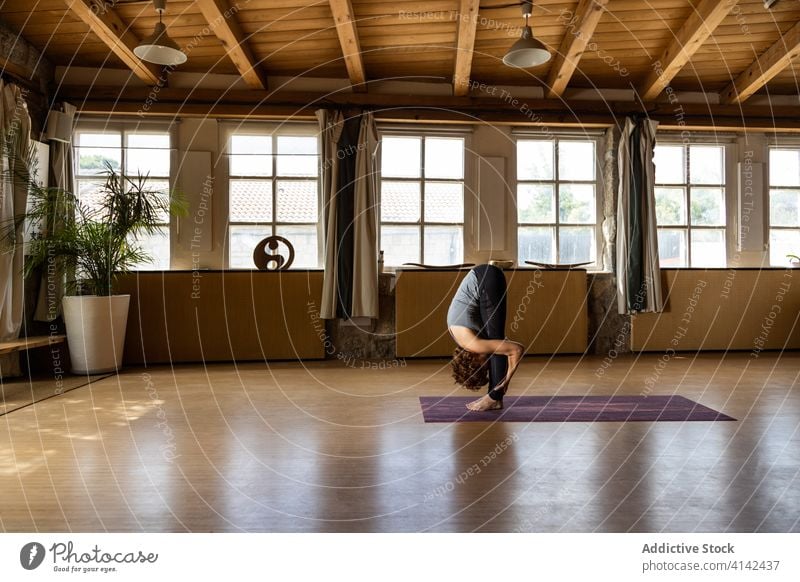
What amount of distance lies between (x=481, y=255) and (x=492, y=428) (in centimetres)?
365

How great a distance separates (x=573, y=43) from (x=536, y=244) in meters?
2.25

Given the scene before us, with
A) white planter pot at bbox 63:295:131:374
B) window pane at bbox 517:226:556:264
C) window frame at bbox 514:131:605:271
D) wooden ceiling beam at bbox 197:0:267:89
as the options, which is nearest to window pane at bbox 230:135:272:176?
wooden ceiling beam at bbox 197:0:267:89

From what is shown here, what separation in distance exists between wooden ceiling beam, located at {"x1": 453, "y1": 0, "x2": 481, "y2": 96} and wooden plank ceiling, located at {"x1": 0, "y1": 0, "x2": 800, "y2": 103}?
11 mm

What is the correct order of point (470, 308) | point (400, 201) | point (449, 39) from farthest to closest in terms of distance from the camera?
point (400, 201) < point (449, 39) < point (470, 308)

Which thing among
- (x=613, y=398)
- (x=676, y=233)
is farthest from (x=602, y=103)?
(x=613, y=398)

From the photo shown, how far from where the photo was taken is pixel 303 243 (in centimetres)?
653

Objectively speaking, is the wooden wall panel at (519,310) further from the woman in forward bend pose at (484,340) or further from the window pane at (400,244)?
the woman in forward bend pose at (484,340)

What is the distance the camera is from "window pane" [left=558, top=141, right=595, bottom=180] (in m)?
6.90

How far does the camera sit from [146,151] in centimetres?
632

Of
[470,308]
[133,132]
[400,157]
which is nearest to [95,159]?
[133,132]

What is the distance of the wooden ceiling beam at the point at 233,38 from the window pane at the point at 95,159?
5.42ft

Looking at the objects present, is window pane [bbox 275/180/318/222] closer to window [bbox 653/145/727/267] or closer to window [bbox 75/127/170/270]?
window [bbox 75/127/170/270]

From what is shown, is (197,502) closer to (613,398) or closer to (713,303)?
(613,398)

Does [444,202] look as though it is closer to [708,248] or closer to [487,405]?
[708,248]
